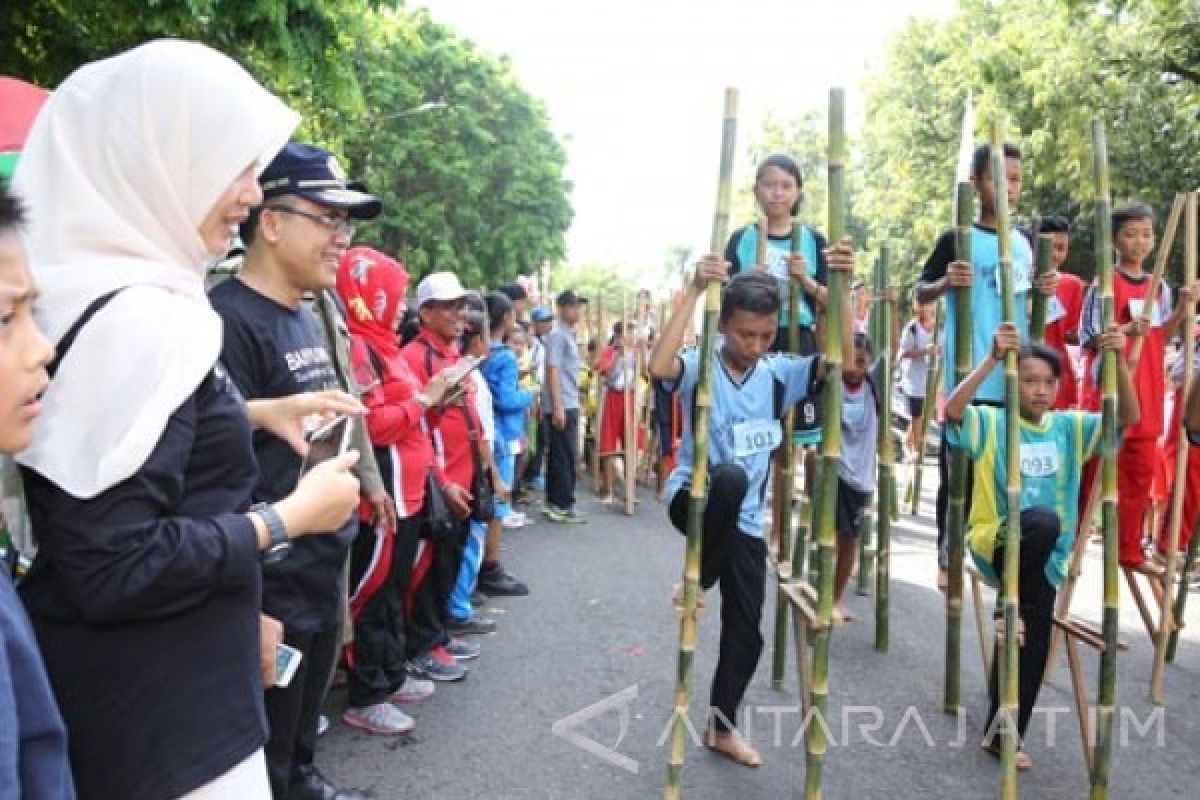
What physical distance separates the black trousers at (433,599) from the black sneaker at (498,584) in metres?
1.33

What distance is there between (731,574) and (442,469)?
5.87 feet

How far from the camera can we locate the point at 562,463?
8961 millimetres

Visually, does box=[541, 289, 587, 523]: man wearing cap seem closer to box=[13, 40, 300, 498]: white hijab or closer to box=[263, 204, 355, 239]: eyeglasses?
box=[263, 204, 355, 239]: eyeglasses

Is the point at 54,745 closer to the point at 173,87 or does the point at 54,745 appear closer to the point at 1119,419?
the point at 173,87

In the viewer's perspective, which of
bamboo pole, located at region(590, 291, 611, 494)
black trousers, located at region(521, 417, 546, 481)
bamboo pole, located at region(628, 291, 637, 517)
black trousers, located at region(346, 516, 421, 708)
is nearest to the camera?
black trousers, located at region(346, 516, 421, 708)

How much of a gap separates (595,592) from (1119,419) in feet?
11.6

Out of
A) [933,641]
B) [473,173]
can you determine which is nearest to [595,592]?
[933,641]

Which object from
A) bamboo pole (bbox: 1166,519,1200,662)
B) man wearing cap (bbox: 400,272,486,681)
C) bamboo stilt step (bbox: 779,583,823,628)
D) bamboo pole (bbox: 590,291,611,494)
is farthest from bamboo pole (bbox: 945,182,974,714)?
bamboo pole (bbox: 590,291,611,494)

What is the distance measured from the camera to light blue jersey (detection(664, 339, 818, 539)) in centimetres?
348

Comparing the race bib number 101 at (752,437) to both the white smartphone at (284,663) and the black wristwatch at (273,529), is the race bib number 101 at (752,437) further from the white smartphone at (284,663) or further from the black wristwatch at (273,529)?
the black wristwatch at (273,529)

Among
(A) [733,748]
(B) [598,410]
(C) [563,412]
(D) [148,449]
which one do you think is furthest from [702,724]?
(B) [598,410]

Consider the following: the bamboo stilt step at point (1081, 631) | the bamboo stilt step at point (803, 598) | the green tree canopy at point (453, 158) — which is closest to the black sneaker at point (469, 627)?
the bamboo stilt step at point (803, 598)

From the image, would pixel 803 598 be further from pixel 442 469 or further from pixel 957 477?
pixel 442 469

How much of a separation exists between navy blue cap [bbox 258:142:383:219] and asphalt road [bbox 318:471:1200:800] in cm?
Result: 201
